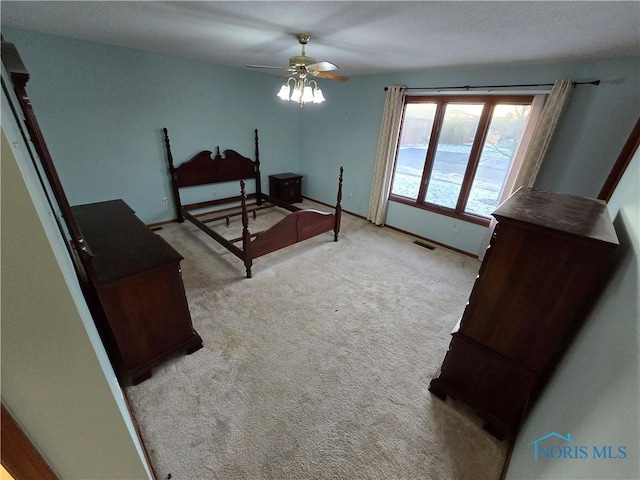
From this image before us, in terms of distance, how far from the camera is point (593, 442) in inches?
28.7

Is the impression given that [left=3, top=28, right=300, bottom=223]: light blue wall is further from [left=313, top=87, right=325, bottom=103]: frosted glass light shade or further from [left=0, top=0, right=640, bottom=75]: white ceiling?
[left=313, top=87, right=325, bottom=103]: frosted glass light shade

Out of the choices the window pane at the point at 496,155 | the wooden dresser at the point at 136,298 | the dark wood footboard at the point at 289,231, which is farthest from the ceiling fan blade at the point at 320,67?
the window pane at the point at 496,155

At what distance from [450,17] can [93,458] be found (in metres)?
2.68

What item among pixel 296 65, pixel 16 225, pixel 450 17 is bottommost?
pixel 16 225

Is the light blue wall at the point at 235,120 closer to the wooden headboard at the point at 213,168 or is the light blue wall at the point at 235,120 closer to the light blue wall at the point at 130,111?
the light blue wall at the point at 130,111

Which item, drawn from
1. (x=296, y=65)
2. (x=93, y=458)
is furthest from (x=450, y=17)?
(x=93, y=458)

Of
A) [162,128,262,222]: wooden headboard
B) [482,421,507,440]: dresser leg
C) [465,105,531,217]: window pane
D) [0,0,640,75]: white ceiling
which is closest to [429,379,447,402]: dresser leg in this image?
[482,421,507,440]: dresser leg

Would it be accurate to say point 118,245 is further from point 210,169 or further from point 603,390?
point 210,169

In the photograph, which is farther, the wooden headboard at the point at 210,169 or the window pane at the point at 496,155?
the wooden headboard at the point at 210,169

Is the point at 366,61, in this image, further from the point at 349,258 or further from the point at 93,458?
the point at 93,458

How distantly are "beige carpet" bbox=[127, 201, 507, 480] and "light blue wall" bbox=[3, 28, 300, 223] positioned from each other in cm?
177

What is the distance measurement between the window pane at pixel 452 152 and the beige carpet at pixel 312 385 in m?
1.32

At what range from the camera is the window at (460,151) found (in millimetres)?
3025

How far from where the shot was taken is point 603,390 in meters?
0.78
